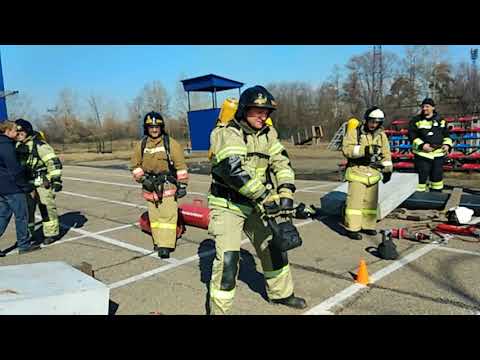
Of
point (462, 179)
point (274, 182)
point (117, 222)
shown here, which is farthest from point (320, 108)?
point (274, 182)

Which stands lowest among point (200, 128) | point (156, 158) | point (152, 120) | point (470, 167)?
point (470, 167)

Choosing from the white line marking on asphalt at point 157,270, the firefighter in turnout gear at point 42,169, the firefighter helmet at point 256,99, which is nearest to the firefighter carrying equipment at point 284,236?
the firefighter helmet at point 256,99

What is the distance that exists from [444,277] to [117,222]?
6046 mm

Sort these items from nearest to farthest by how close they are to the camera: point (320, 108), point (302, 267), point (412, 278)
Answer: point (412, 278) → point (302, 267) → point (320, 108)

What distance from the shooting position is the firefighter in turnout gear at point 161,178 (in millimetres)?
5723

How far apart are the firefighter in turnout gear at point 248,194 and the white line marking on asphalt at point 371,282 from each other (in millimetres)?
181

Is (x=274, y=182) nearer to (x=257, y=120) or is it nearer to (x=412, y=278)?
(x=257, y=120)

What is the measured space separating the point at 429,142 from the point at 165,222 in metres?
5.61

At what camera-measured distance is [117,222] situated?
26.6 feet

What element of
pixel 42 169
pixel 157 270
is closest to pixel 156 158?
pixel 157 270

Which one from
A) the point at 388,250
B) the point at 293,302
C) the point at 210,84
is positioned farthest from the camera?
the point at 210,84

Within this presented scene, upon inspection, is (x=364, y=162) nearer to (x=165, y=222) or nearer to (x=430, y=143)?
(x=430, y=143)

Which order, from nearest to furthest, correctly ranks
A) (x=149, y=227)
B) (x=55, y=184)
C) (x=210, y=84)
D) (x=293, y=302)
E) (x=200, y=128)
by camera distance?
(x=293, y=302), (x=55, y=184), (x=149, y=227), (x=210, y=84), (x=200, y=128)

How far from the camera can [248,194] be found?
10.8 ft
